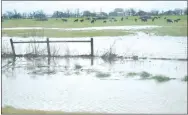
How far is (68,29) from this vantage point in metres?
4.34

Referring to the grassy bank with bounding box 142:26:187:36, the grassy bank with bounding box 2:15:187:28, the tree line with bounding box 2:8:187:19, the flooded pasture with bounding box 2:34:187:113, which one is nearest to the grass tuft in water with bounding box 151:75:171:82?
the flooded pasture with bounding box 2:34:187:113

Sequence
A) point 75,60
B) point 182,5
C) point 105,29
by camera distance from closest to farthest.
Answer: point 182,5, point 105,29, point 75,60

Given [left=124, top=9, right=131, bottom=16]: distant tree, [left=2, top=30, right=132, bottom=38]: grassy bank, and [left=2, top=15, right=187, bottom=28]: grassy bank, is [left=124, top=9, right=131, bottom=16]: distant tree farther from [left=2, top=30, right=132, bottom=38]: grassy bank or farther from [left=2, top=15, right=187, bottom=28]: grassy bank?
[left=2, top=30, right=132, bottom=38]: grassy bank

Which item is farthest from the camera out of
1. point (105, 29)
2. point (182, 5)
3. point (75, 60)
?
point (75, 60)

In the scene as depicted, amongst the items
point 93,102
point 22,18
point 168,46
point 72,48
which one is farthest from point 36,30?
point 168,46

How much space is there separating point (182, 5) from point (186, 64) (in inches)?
30.1

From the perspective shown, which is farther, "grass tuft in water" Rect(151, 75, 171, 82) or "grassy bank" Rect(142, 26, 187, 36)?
"grass tuft in water" Rect(151, 75, 171, 82)

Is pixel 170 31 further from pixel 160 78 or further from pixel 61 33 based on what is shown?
pixel 61 33

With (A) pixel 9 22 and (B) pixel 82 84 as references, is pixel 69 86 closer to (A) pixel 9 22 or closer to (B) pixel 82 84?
(B) pixel 82 84

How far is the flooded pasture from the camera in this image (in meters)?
4.02

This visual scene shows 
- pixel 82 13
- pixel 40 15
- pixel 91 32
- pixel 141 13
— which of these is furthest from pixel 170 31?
pixel 40 15

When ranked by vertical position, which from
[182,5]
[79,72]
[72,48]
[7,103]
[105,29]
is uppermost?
[182,5]

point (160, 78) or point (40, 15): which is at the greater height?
point (40, 15)

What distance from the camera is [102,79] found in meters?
4.38
